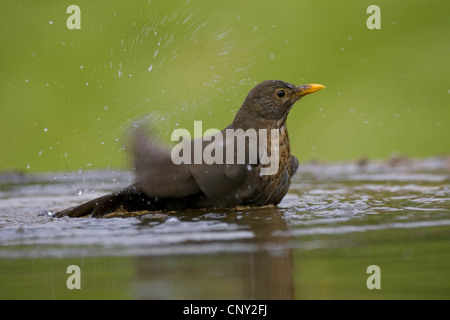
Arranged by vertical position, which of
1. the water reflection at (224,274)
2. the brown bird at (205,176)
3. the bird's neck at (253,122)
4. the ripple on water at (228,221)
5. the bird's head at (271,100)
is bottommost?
the water reflection at (224,274)

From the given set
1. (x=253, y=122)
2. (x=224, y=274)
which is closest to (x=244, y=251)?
(x=224, y=274)

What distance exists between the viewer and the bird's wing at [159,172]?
18.4 feet

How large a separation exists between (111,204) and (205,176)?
79cm

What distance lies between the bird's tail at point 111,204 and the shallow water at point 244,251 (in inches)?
9.8

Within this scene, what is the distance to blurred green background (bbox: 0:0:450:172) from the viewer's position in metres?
12.2

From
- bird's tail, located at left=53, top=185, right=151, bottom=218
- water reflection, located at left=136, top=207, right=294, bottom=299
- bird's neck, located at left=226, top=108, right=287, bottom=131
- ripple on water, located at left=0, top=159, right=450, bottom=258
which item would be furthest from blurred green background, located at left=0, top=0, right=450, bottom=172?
water reflection, located at left=136, top=207, right=294, bottom=299

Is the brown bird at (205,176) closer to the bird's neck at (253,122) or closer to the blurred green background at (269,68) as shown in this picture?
the bird's neck at (253,122)

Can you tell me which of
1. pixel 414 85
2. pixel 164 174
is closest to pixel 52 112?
pixel 414 85

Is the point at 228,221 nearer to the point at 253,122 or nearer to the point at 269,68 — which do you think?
the point at 253,122

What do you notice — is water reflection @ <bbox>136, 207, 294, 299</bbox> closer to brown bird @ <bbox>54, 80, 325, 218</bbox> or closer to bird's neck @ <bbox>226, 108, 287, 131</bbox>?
brown bird @ <bbox>54, 80, 325, 218</bbox>

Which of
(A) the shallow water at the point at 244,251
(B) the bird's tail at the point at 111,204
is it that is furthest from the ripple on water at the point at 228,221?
(B) the bird's tail at the point at 111,204
